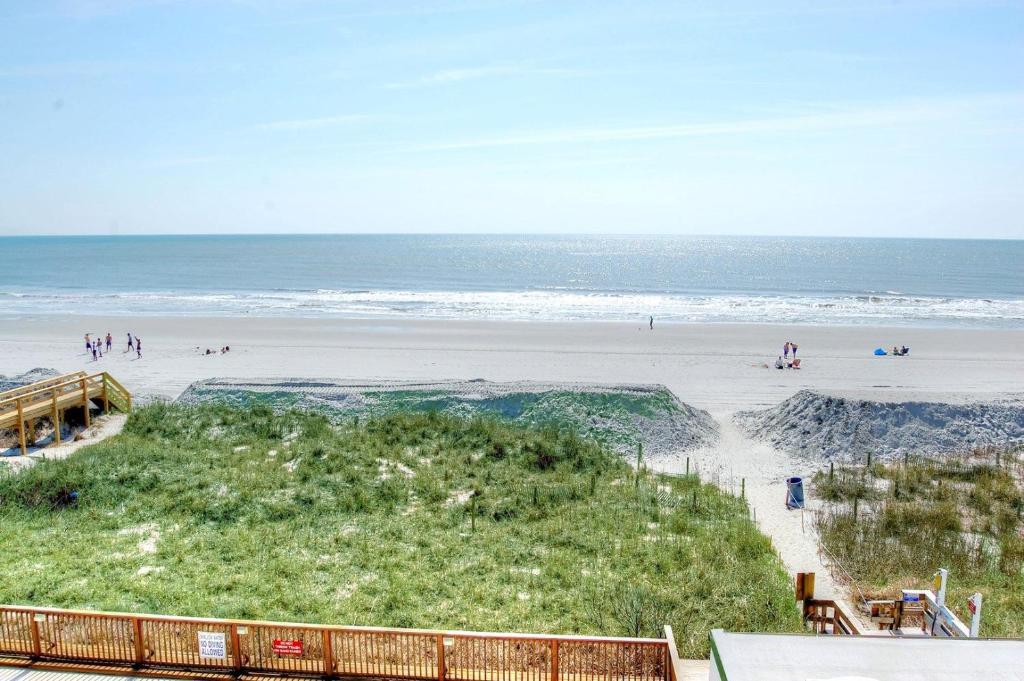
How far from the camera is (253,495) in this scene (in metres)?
17.3

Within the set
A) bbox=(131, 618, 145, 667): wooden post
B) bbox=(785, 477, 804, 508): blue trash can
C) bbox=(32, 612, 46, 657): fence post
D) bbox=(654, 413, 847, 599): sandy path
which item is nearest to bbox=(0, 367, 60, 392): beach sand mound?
bbox=(32, 612, 46, 657): fence post

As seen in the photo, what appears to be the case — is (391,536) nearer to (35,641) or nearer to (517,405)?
(35,641)

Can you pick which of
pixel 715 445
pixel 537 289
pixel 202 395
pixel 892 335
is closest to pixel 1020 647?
pixel 715 445

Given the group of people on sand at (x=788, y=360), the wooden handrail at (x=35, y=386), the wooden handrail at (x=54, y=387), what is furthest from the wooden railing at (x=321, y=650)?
the group of people on sand at (x=788, y=360)

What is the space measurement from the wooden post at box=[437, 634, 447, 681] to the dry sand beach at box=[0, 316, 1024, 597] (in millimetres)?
12464

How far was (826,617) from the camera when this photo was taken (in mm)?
12125

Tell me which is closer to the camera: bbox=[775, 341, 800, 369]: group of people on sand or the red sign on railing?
the red sign on railing

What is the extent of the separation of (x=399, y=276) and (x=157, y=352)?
62.4m

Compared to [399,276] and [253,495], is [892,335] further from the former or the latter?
[399,276]

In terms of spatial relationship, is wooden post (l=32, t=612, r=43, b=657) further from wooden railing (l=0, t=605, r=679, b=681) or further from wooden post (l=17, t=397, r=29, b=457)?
wooden post (l=17, t=397, r=29, b=457)

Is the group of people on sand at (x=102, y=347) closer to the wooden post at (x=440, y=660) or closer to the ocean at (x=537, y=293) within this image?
the ocean at (x=537, y=293)

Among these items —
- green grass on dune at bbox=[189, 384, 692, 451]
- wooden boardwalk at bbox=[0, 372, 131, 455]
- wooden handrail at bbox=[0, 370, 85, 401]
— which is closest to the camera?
wooden boardwalk at bbox=[0, 372, 131, 455]

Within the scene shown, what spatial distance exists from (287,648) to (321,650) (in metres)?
0.45

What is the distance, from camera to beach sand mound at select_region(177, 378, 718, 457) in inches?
950
